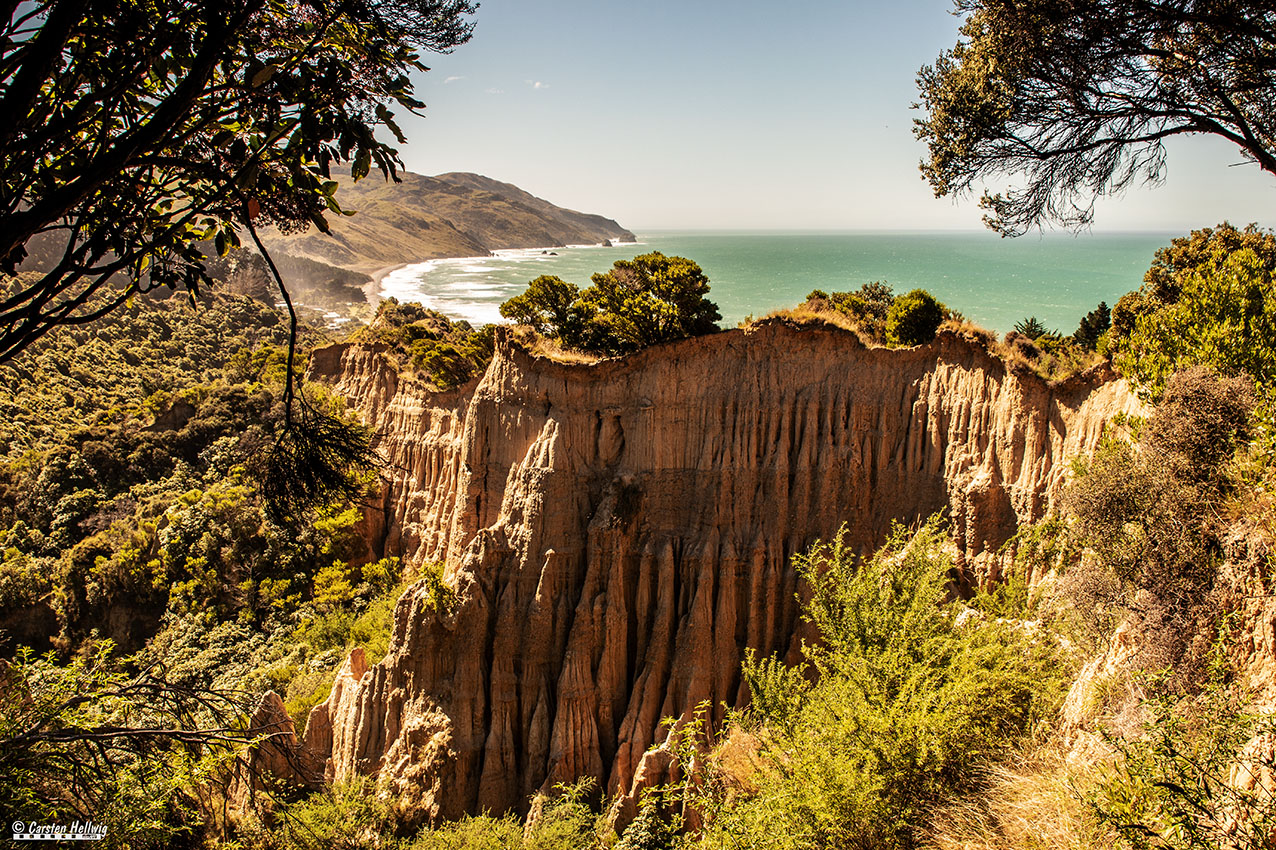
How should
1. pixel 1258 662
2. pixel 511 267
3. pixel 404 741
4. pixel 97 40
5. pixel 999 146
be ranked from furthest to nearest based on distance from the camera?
pixel 511 267
pixel 404 741
pixel 999 146
pixel 1258 662
pixel 97 40

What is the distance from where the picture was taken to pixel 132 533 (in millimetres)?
30078

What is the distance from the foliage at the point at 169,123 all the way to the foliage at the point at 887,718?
943 cm

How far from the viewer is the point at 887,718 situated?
29.9ft

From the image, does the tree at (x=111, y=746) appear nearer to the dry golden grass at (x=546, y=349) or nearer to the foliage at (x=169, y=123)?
the foliage at (x=169, y=123)

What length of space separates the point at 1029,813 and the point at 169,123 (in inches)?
408

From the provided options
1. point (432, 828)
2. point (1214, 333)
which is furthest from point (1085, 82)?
point (432, 828)

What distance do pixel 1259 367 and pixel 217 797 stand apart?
84.5 ft

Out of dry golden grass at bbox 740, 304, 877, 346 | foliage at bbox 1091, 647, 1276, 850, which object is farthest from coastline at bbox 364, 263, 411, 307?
foliage at bbox 1091, 647, 1276, 850

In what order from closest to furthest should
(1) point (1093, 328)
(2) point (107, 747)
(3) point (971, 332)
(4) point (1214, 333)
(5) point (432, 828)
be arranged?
(2) point (107, 747)
(4) point (1214, 333)
(5) point (432, 828)
(3) point (971, 332)
(1) point (1093, 328)

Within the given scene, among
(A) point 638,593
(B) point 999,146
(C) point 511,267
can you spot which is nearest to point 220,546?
(A) point 638,593

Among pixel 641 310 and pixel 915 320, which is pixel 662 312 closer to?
pixel 641 310

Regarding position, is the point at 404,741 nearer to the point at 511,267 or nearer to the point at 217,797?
the point at 217,797

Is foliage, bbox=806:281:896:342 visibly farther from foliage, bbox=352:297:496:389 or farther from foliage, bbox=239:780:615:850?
foliage, bbox=239:780:615:850

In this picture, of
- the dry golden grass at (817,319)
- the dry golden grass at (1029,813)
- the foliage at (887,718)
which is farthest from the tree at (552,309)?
the dry golden grass at (1029,813)
